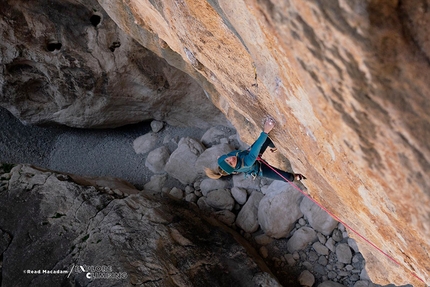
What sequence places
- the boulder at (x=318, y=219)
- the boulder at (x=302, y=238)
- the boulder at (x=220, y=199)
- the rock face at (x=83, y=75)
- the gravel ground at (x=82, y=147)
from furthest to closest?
the gravel ground at (x=82, y=147), the boulder at (x=220, y=199), the rock face at (x=83, y=75), the boulder at (x=302, y=238), the boulder at (x=318, y=219)

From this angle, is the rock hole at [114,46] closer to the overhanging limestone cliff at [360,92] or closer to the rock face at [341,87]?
the rock face at [341,87]

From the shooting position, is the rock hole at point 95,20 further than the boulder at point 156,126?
No

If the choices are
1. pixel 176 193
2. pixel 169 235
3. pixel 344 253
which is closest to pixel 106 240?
pixel 169 235

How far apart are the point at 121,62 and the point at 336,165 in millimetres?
4224

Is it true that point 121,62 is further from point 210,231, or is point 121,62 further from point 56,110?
point 210,231

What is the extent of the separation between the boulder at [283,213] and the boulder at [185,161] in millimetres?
1420

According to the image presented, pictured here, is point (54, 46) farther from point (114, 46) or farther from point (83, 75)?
point (114, 46)

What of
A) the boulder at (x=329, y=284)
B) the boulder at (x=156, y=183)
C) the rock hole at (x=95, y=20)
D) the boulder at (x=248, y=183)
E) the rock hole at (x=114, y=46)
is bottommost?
the boulder at (x=156, y=183)

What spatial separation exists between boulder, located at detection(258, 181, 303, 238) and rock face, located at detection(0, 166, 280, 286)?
2.05 feet

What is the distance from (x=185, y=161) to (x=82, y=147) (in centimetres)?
218

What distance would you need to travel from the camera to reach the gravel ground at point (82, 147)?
6.06m

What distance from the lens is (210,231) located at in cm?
408

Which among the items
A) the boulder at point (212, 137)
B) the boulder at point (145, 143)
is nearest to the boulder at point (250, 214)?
the boulder at point (212, 137)

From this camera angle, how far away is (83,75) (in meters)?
5.27
